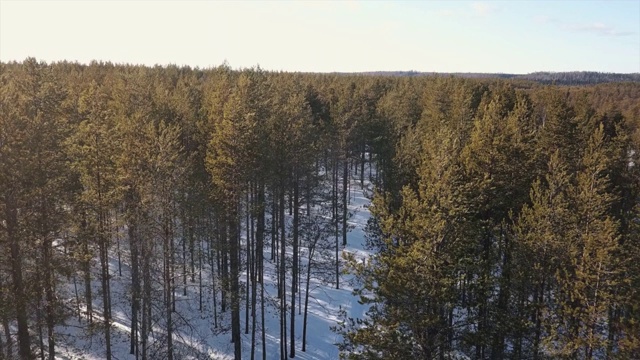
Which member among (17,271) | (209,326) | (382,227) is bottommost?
(209,326)

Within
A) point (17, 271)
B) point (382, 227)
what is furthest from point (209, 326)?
point (382, 227)

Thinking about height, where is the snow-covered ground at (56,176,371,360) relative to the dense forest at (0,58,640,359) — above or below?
below

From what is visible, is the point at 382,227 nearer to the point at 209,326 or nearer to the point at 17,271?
the point at 17,271

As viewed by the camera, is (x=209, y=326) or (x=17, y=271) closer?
(x=17, y=271)

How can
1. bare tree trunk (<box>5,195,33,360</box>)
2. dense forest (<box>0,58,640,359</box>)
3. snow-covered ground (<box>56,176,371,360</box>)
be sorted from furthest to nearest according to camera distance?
snow-covered ground (<box>56,176,371,360</box>) → dense forest (<box>0,58,640,359</box>) → bare tree trunk (<box>5,195,33,360</box>)

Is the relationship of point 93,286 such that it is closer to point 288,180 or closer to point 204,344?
point 204,344

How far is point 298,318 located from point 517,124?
1802cm

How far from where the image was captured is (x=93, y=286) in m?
28.7

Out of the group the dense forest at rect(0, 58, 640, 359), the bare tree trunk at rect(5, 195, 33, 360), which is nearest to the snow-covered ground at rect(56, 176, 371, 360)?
the dense forest at rect(0, 58, 640, 359)

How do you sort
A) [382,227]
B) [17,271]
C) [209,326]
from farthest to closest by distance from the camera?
1. [209,326]
2. [382,227]
3. [17,271]

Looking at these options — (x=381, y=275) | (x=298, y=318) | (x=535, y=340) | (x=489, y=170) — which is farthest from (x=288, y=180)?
(x=535, y=340)

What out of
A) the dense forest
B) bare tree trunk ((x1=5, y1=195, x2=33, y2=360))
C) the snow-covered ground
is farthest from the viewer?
the snow-covered ground

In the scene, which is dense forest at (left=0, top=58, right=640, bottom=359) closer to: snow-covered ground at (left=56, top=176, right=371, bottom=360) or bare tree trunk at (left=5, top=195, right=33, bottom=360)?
bare tree trunk at (left=5, top=195, right=33, bottom=360)

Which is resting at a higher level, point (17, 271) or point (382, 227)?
point (382, 227)
